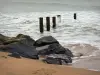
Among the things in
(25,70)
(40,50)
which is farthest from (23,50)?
(25,70)

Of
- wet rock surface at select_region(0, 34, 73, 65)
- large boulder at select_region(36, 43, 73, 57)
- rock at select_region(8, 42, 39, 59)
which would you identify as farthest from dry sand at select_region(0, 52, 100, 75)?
large boulder at select_region(36, 43, 73, 57)

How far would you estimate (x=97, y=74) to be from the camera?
7410 mm

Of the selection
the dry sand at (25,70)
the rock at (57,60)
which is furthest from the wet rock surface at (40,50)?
the dry sand at (25,70)

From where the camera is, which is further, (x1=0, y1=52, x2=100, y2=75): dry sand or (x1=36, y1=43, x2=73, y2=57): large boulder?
(x1=36, y1=43, x2=73, y2=57): large boulder

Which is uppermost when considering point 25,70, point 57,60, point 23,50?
point 25,70

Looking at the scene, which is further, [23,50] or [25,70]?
[23,50]

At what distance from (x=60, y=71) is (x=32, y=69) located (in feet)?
2.42

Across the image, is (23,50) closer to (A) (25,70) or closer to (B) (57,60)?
(B) (57,60)

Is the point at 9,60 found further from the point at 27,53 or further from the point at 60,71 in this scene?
the point at 27,53

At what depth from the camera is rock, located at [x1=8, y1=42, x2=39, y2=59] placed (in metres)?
9.92

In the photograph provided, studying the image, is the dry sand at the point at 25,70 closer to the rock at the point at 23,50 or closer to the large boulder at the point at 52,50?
the rock at the point at 23,50

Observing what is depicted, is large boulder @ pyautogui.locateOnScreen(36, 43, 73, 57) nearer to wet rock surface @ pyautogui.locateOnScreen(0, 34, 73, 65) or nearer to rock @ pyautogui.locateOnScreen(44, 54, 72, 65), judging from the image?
wet rock surface @ pyautogui.locateOnScreen(0, 34, 73, 65)

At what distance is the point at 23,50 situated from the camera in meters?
10.1

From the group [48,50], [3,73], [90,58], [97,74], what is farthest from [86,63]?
[3,73]
